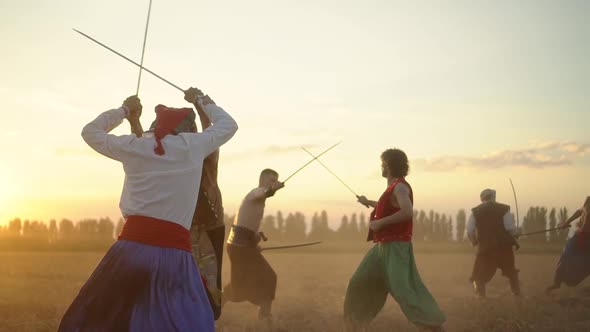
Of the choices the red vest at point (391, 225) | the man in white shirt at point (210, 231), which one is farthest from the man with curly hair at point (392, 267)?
the man in white shirt at point (210, 231)

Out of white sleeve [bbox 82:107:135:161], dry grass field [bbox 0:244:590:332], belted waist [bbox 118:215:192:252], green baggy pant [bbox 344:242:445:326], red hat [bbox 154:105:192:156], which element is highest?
red hat [bbox 154:105:192:156]

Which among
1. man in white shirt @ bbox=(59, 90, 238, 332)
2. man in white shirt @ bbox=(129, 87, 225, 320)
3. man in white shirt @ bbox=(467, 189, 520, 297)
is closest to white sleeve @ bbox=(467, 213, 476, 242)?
man in white shirt @ bbox=(467, 189, 520, 297)

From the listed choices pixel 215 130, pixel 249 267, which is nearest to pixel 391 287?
pixel 249 267

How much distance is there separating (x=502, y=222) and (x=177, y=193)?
1021 centimetres

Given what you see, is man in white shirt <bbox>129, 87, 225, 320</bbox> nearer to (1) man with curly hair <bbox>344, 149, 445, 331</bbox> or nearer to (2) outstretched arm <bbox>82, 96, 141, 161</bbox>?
(2) outstretched arm <bbox>82, 96, 141, 161</bbox>

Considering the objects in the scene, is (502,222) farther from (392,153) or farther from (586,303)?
(392,153)

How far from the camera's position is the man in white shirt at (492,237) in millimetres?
13844

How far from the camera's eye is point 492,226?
1390cm

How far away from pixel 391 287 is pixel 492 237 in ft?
20.6

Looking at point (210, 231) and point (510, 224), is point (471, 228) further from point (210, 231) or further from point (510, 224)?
point (210, 231)

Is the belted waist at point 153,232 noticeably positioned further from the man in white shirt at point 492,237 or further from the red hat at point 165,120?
the man in white shirt at point 492,237

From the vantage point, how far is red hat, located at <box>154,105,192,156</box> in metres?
4.87

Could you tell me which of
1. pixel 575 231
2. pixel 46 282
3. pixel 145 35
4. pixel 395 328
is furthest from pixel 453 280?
pixel 145 35

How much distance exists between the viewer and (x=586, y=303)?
1284 cm
